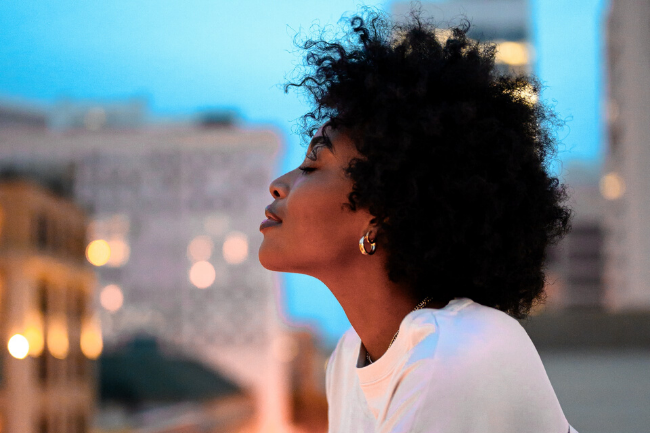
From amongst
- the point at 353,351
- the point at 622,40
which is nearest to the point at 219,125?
the point at 622,40

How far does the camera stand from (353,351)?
1429 millimetres

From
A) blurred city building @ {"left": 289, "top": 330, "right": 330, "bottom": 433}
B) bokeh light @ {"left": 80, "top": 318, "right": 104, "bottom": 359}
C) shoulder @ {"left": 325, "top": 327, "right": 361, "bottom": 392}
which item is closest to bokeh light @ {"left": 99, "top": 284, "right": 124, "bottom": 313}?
blurred city building @ {"left": 289, "top": 330, "right": 330, "bottom": 433}

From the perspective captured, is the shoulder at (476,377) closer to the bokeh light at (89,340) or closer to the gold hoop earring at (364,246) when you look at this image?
the gold hoop earring at (364,246)

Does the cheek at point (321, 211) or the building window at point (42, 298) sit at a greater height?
the cheek at point (321, 211)

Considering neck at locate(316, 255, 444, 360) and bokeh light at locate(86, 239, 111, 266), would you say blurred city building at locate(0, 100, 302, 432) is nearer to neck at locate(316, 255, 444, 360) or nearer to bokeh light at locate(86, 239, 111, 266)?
bokeh light at locate(86, 239, 111, 266)

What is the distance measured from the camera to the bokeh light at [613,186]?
28656 mm

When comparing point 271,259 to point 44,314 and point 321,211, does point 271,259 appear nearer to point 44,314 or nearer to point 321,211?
point 321,211

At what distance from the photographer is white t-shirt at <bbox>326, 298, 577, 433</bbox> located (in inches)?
34.3

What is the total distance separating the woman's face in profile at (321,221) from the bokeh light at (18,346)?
6431mm

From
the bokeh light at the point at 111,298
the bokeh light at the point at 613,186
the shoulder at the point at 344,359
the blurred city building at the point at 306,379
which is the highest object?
the bokeh light at the point at 613,186

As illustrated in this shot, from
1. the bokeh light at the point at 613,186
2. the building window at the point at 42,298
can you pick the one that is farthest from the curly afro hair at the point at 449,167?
the bokeh light at the point at 613,186

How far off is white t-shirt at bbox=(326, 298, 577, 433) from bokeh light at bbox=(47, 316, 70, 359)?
7.96m

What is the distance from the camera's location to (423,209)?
1099mm

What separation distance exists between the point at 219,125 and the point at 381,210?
83.8 ft
